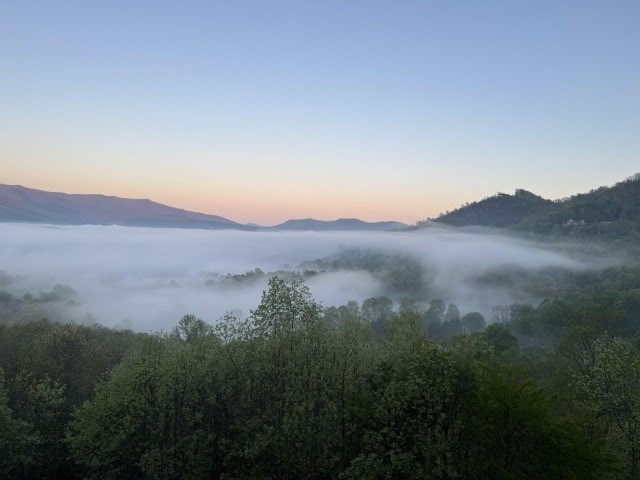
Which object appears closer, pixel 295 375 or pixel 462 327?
pixel 295 375

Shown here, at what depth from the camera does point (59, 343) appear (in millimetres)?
49531

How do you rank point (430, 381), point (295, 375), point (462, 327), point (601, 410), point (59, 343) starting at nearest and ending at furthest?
point (430, 381) < point (295, 375) < point (601, 410) < point (59, 343) < point (462, 327)

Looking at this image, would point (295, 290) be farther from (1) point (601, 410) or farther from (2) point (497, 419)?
(1) point (601, 410)

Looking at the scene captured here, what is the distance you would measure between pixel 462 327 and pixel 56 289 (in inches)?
5673

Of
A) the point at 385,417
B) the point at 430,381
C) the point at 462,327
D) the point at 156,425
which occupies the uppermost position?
the point at 430,381

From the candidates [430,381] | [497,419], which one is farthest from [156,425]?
[497,419]

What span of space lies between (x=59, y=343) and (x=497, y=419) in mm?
47341

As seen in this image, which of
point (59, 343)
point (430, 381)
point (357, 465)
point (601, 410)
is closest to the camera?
point (357, 465)

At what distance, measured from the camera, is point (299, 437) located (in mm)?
28234

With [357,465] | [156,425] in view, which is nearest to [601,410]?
[357,465]

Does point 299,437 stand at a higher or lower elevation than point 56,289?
higher

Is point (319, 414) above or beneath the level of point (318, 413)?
above

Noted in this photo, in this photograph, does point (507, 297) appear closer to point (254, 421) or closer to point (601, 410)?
point (601, 410)

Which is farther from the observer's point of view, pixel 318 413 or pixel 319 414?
pixel 318 413
